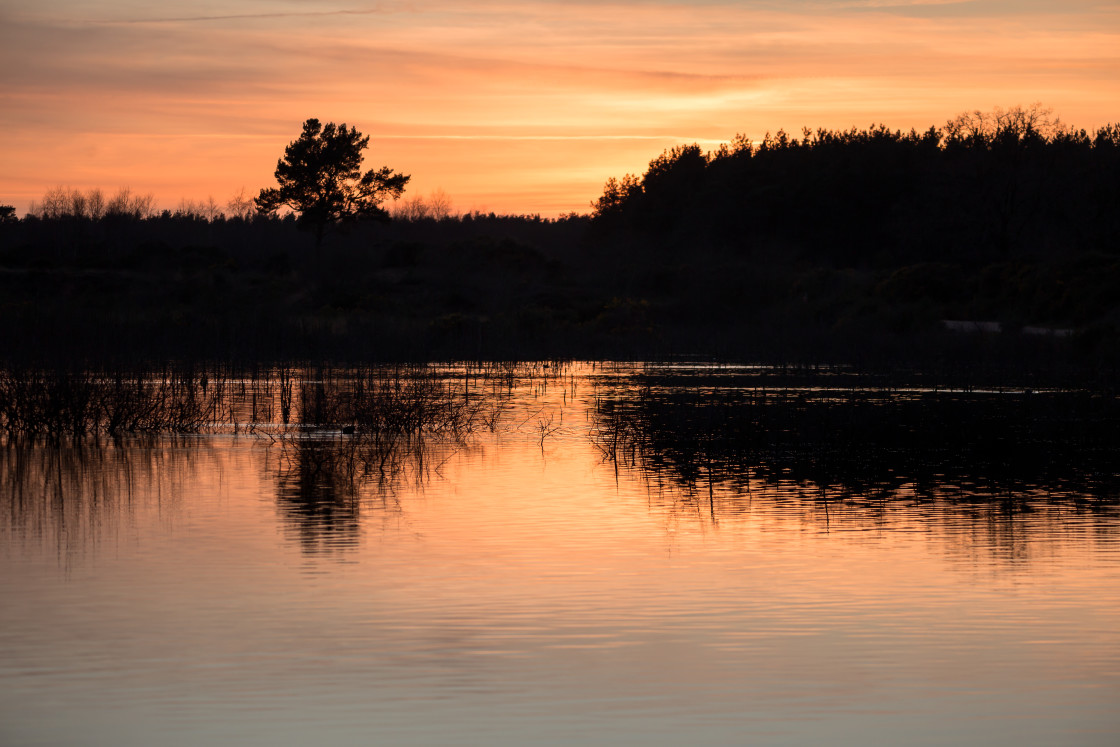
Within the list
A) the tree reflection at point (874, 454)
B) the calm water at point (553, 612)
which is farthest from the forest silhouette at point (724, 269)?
the calm water at point (553, 612)

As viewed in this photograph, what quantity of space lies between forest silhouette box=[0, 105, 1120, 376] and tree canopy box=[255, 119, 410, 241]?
3.93ft

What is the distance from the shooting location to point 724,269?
74.1 meters

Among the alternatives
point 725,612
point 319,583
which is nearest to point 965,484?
point 725,612

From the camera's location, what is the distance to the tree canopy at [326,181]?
74625 millimetres

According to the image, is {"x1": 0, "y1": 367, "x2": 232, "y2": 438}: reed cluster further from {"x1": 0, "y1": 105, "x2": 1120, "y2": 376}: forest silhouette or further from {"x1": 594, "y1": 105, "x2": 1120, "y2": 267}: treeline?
{"x1": 594, "y1": 105, "x2": 1120, "y2": 267}: treeline

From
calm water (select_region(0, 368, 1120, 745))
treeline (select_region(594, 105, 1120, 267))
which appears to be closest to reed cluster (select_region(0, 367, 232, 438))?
calm water (select_region(0, 368, 1120, 745))

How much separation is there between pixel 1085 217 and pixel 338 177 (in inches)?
1671

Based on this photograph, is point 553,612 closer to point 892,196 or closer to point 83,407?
point 83,407

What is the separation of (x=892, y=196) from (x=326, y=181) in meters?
34.9

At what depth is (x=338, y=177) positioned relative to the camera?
7681 centimetres

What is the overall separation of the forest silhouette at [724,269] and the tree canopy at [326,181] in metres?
1.20

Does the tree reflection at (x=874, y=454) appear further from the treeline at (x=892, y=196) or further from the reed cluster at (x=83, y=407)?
the treeline at (x=892, y=196)

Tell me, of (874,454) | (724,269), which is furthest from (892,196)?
(874,454)

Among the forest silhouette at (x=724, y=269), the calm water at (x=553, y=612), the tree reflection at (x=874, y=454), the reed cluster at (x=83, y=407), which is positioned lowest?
the calm water at (x=553, y=612)
